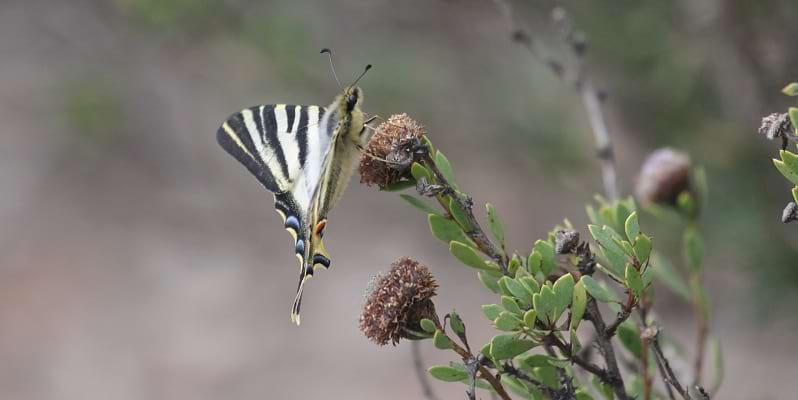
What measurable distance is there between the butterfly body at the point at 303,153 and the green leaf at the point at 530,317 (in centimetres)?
54

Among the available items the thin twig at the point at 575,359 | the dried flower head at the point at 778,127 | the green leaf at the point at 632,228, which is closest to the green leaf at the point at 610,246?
the green leaf at the point at 632,228

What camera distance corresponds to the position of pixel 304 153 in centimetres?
166

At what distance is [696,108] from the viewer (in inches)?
148

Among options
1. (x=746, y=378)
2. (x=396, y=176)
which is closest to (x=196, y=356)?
(x=746, y=378)

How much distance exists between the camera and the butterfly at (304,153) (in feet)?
5.02

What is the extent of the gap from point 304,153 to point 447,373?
2.34 feet

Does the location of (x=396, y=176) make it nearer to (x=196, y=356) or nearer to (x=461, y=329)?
(x=461, y=329)

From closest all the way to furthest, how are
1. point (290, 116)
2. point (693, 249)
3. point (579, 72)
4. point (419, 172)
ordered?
point (419, 172)
point (693, 249)
point (290, 116)
point (579, 72)

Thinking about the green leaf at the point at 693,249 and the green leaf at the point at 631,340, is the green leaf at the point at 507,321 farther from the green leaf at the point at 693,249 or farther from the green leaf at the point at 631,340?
the green leaf at the point at 693,249

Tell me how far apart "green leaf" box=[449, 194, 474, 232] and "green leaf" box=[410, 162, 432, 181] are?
49 millimetres

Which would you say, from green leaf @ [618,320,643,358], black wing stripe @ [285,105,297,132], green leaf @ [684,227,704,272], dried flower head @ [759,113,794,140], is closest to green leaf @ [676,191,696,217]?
green leaf @ [684,227,704,272]

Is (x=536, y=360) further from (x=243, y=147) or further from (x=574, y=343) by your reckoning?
(x=243, y=147)

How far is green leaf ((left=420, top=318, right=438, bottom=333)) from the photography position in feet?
3.61

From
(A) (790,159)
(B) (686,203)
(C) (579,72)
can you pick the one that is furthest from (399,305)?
(C) (579,72)
